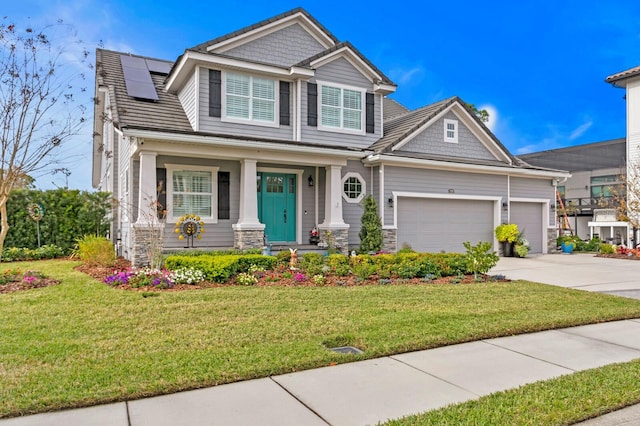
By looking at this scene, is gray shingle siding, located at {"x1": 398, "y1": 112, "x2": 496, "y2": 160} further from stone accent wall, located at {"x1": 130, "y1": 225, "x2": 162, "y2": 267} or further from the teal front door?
stone accent wall, located at {"x1": 130, "y1": 225, "x2": 162, "y2": 267}

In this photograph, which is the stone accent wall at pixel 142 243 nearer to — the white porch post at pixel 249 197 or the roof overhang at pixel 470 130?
the white porch post at pixel 249 197

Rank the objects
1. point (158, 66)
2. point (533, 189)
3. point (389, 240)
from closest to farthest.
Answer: point (389, 240), point (158, 66), point (533, 189)

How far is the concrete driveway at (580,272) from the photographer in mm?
9789

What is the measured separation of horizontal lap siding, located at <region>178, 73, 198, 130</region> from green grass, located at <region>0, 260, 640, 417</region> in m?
5.95

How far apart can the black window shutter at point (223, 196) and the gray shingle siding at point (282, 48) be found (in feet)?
12.6

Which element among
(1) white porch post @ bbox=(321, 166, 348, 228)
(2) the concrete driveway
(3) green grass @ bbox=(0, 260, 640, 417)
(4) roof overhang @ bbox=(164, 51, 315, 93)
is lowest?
(2) the concrete driveway

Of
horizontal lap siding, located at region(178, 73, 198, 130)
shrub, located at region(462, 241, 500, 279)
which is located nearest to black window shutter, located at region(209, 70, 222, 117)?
horizontal lap siding, located at region(178, 73, 198, 130)

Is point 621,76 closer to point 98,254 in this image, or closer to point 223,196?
point 223,196

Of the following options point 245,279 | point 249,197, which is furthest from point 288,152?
point 245,279

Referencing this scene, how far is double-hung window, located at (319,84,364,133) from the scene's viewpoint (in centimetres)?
1480

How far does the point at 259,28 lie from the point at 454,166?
7874 millimetres

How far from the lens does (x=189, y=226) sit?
11992 mm

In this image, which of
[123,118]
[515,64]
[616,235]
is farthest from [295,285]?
[616,235]

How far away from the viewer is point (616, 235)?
83.5 ft
